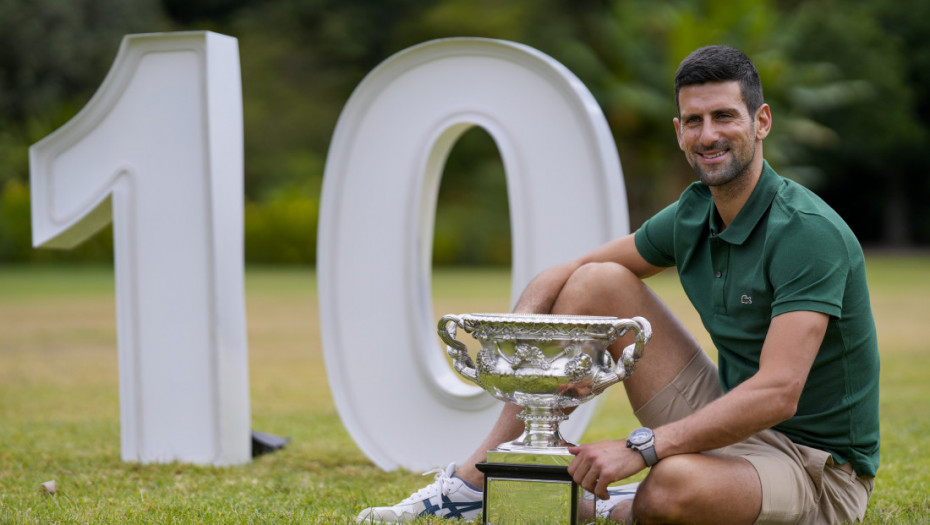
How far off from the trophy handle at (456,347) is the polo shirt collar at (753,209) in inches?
25.8

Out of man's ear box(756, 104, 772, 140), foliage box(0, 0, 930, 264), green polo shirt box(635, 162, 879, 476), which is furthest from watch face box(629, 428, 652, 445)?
foliage box(0, 0, 930, 264)

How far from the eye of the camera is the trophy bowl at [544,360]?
7.66ft

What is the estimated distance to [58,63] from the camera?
28438 mm

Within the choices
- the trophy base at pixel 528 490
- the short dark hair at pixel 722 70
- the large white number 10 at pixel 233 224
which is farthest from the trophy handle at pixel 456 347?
the large white number 10 at pixel 233 224

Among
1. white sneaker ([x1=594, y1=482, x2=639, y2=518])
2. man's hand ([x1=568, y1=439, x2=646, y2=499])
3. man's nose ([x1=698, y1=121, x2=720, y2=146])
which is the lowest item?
white sneaker ([x1=594, y1=482, x2=639, y2=518])

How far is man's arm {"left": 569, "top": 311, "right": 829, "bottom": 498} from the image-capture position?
2230mm

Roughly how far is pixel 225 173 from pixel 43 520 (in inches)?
59.8

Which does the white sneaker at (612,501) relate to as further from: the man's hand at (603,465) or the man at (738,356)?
the man's hand at (603,465)

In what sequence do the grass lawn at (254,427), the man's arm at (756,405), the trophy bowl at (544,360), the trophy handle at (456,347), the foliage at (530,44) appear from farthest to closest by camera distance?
the foliage at (530,44) < the grass lawn at (254,427) < the trophy handle at (456,347) < the trophy bowl at (544,360) < the man's arm at (756,405)

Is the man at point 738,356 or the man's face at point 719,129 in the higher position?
the man's face at point 719,129

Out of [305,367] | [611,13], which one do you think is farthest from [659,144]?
[305,367]

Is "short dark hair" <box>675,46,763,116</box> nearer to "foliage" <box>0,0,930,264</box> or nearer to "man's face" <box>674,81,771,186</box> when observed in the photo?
"man's face" <box>674,81,771,186</box>

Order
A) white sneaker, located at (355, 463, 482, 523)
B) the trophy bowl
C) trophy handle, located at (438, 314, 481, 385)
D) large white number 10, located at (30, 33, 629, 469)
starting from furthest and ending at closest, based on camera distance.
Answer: large white number 10, located at (30, 33, 629, 469) < white sneaker, located at (355, 463, 482, 523) < trophy handle, located at (438, 314, 481, 385) < the trophy bowl

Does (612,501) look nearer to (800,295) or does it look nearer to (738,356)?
(738,356)
